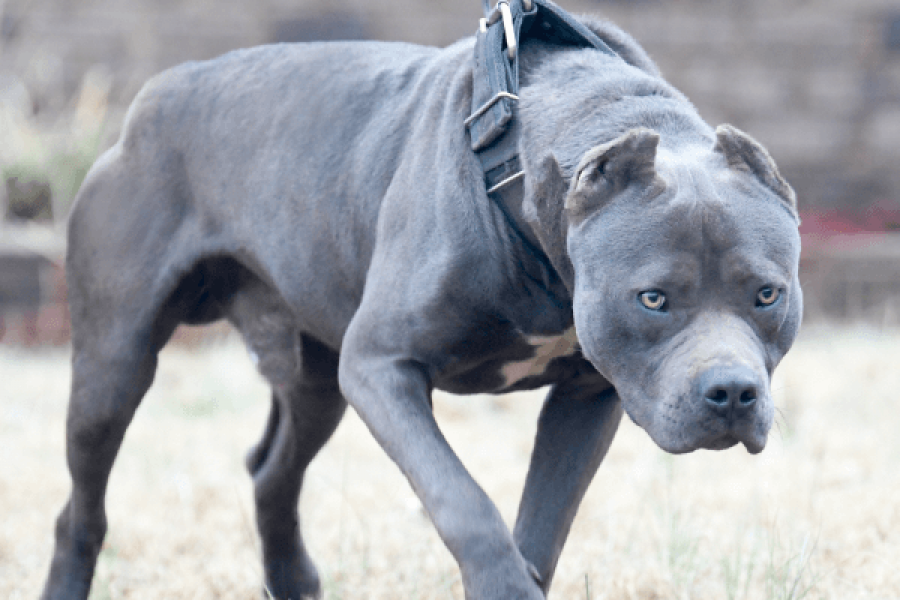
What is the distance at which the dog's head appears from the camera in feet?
6.49

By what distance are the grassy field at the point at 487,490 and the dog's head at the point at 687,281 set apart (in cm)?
52

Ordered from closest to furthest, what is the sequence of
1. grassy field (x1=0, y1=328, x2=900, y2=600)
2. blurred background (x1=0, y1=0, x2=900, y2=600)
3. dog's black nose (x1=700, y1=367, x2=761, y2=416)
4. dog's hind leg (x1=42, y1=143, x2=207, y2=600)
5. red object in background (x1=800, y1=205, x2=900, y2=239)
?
dog's black nose (x1=700, y1=367, x2=761, y2=416)
dog's hind leg (x1=42, y1=143, x2=207, y2=600)
grassy field (x1=0, y1=328, x2=900, y2=600)
blurred background (x1=0, y1=0, x2=900, y2=600)
red object in background (x1=800, y1=205, x2=900, y2=239)

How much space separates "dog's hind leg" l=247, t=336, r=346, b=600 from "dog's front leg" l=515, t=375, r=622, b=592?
824 mm

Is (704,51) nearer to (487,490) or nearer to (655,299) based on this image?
(487,490)

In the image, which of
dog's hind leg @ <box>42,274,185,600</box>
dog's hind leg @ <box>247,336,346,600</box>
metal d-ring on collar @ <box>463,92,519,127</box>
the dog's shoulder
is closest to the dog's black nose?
metal d-ring on collar @ <box>463,92,519,127</box>

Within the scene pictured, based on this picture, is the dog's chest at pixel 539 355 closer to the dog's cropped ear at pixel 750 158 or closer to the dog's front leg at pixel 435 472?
the dog's front leg at pixel 435 472

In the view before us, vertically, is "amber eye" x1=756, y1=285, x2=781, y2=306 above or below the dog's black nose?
above

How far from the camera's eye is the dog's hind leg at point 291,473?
333cm

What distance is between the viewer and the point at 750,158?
215 centimetres

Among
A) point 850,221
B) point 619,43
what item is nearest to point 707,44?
point 850,221

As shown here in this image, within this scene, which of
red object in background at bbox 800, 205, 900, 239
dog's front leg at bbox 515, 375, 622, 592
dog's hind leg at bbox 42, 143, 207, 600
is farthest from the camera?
red object in background at bbox 800, 205, 900, 239

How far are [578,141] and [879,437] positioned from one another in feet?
10.9

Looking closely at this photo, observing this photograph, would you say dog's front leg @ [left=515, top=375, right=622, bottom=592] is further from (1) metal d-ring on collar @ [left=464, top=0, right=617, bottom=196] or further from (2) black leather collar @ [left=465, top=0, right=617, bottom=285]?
(1) metal d-ring on collar @ [left=464, top=0, right=617, bottom=196]

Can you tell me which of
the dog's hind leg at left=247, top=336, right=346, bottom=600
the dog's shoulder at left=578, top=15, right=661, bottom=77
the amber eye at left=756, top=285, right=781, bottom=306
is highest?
the dog's shoulder at left=578, top=15, right=661, bottom=77
